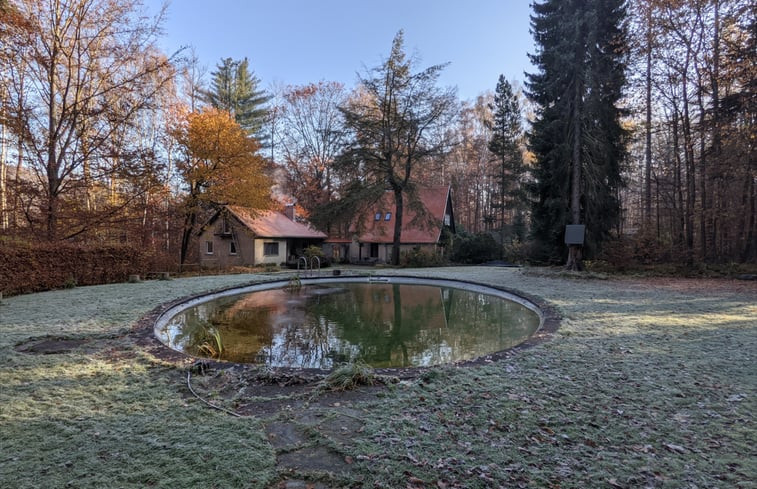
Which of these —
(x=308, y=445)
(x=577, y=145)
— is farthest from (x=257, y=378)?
(x=577, y=145)

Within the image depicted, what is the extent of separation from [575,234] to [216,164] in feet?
56.8

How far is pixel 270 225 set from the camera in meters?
24.1

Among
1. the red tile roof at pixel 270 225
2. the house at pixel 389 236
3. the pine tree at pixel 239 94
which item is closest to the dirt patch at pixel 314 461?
the red tile roof at pixel 270 225

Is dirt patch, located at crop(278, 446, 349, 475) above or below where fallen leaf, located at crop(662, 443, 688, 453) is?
below

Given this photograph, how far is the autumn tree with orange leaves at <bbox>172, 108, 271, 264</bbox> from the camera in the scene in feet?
59.1

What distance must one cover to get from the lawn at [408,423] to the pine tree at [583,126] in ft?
38.3

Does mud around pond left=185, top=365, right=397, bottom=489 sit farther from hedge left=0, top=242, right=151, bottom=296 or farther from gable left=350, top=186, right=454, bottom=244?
gable left=350, top=186, right=454, bottom=244

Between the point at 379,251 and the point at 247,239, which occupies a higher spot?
the point at 247,239

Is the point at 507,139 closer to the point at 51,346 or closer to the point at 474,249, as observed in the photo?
the point at 474,249

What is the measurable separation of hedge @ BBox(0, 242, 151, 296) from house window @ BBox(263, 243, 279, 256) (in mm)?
9042

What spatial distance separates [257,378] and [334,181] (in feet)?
86.7

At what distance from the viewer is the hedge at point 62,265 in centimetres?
1009

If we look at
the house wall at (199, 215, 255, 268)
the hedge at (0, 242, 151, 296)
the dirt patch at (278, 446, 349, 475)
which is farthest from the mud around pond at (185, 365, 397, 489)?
the house wall at (199, 215, 255, 268)

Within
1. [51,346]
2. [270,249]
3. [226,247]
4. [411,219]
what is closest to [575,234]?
[411,219]
